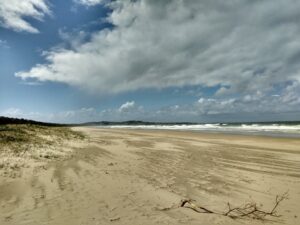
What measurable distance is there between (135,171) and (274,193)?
4336 millimetres

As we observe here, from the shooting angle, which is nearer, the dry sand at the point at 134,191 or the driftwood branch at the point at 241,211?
the dry sand at the point at 134,191

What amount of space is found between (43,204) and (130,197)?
1884mm

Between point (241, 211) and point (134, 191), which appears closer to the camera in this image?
point (241, 211)

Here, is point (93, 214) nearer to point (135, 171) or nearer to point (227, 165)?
point (135, 171)

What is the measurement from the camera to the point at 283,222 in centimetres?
507

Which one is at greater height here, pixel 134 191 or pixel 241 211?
pixel 134 191

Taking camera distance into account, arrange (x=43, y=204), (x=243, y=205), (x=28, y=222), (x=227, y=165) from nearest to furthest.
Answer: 1. (x=28, y=222)
2. (x=43, y=204)
3. (x=243, y=205)
4. (x=227, y=165)

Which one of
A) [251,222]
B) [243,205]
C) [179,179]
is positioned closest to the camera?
[251,222]

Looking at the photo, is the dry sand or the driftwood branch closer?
the dry sand

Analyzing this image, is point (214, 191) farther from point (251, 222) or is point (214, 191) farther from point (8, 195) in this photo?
point (8, 195)

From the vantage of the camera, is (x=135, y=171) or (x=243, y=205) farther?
(x=135, y=171)

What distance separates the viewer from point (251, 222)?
5012 mm

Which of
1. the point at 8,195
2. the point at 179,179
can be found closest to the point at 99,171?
the point at 179,179

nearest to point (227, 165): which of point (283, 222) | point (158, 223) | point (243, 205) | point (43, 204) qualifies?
point (243, 205)
